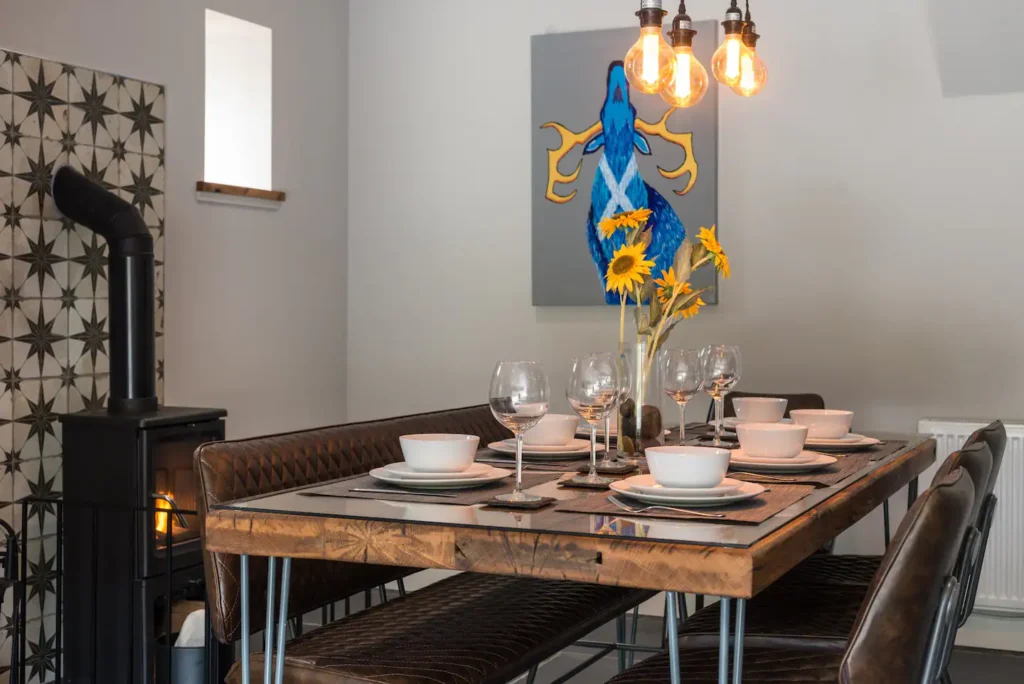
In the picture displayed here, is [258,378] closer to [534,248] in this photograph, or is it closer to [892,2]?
[534,248]

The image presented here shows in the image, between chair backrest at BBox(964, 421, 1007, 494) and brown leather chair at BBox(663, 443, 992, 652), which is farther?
brown leather chair at BBox(663, 443, 992, 652)

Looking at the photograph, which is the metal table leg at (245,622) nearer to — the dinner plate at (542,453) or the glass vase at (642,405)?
the dinner plate at (542,453)

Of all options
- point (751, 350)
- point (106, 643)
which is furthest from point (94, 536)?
point (751, 350)

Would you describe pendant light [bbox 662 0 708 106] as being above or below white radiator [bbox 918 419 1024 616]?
above

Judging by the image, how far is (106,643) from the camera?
319 centimetres

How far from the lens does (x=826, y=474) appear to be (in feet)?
6.84

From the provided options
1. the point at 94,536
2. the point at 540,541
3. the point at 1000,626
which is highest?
the point at 540,541

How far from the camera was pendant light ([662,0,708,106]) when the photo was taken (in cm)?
273

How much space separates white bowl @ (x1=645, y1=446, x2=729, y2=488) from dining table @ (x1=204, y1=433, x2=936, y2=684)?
115mm

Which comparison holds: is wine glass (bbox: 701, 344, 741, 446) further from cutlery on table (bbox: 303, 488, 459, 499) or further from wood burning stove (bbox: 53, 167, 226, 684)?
wood burning stove (bbox: 53, 167, 226, 684)

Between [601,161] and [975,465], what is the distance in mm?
2997

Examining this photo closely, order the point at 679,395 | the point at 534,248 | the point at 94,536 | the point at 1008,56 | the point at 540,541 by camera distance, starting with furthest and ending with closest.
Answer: the point at 534,248 → the point at 1008,56 → the point at 94,536 → the point at 679,395 → the point at 540,541

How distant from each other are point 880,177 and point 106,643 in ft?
9.74

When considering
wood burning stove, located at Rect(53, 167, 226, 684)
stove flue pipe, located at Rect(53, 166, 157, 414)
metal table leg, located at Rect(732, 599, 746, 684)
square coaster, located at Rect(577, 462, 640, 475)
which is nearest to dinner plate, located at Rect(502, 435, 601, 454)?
square coaster, located at Rect(577, 462, 640, 475)
